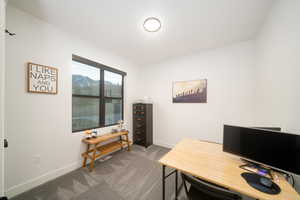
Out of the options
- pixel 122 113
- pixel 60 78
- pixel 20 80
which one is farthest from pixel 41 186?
pixel 122 113

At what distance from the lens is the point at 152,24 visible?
179 centimetres

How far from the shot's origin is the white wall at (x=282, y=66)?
111cm

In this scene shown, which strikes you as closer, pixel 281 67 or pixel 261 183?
pixel 261 183

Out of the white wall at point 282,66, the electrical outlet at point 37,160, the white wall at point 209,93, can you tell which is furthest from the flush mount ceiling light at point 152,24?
the electrical outlet at point 37,160

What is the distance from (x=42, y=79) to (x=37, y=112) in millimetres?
537

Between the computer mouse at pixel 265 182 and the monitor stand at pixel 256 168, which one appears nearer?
the computer mouse at pixel 265 182

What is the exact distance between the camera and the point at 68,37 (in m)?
2.02

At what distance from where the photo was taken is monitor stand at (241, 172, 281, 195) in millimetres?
794

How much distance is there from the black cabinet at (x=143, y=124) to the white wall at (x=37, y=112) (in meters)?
1.53

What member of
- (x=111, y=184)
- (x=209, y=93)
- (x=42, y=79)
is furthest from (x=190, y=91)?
(x=42, y=79)

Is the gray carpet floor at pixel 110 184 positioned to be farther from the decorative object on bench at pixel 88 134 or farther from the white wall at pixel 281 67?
the white wall at pixel 281 67

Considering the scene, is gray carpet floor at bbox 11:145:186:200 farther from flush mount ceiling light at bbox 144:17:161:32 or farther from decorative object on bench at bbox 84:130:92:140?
flush mount ceiling light at bbox 144:17:161:32

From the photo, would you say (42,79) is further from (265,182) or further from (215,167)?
(265,182)

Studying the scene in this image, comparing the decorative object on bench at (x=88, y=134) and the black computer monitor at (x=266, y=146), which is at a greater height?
the black computer monitor at (x=266, y=146)
